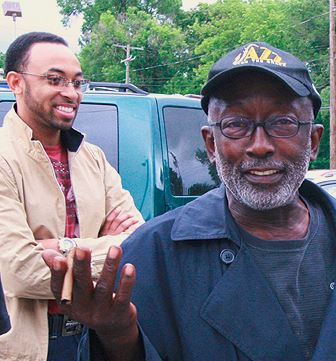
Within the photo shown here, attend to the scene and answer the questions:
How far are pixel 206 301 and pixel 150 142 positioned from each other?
8.11 feet

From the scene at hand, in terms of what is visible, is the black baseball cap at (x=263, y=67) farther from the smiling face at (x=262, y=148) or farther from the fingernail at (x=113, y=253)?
the fingernail at (x=113, y=253)

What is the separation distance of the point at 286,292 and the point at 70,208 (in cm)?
148

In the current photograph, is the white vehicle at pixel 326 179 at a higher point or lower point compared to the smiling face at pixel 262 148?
lower

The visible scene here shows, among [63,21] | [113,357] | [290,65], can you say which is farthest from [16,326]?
[63,21]

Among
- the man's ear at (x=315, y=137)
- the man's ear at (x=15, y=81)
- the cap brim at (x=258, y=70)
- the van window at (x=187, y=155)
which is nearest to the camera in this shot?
the cap brim at (x=258, y=70)

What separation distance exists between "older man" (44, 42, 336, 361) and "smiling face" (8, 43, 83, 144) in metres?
1.32

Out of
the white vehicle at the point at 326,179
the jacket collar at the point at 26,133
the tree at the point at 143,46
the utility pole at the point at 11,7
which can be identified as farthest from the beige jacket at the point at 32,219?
the tree at the point at 143,46

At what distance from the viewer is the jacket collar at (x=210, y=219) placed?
1.81 meters

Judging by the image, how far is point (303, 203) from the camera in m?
2.07

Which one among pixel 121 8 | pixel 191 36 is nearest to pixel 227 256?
pixel 191 36

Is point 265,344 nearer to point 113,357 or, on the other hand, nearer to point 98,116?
point 113,357

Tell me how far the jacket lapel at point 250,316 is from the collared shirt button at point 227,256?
2cm

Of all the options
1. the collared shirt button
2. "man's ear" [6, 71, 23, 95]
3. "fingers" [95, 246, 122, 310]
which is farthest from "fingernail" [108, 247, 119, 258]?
"man's ear" [6, 71, 23, 95]

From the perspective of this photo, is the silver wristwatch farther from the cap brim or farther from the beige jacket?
the cap brim
